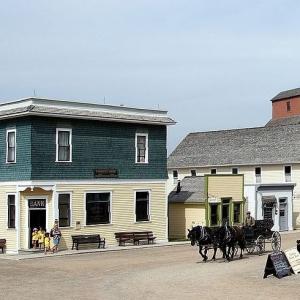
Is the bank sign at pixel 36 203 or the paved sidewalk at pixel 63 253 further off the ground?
the bank sign at pixel 36 203

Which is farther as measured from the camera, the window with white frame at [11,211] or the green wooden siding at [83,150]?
the window with white frame at [11,211]

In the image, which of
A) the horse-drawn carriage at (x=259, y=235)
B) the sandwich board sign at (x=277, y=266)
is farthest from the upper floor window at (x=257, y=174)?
the sandwich board sign at (x=277, y=266)

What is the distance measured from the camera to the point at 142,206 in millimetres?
38250

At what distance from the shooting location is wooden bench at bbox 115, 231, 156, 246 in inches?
1439

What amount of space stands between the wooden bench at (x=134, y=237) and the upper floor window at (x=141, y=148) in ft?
13.7

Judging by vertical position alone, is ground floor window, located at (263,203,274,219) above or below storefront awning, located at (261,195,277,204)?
below

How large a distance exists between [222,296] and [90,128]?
1951cm

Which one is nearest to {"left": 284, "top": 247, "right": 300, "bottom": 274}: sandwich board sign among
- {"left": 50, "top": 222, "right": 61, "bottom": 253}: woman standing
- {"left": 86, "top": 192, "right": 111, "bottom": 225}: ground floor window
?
{"left": 50, "top": 222, "right": 61, "bottom": 253}: woman standing

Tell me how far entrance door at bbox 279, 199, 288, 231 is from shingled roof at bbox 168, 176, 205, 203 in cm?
868

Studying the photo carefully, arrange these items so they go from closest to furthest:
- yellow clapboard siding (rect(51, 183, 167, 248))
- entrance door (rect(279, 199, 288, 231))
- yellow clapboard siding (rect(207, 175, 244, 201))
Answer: yellow clapboard siding (rect(51, 183, 167, 248)) → yellow clapboard siding (rect(207, 175, 244, 201)) → entrance door (rect(279, 199, 288, 231))

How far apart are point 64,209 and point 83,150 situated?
335 centimetres

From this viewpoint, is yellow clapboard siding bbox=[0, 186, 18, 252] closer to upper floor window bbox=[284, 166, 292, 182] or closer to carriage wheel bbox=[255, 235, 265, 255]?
carriage wheel bbox=[255, 235, 265, 255]

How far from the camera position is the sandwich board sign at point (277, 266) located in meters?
21.1

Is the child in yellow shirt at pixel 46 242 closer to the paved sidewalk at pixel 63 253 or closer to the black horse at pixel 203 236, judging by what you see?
the paved sidewalk at pixel 63 253
